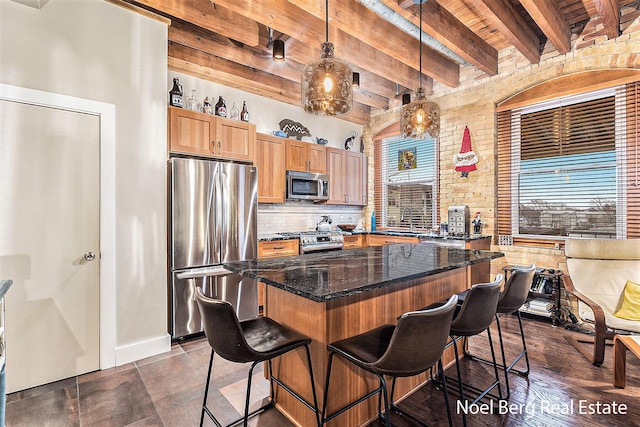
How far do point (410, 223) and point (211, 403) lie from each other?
4.15 m

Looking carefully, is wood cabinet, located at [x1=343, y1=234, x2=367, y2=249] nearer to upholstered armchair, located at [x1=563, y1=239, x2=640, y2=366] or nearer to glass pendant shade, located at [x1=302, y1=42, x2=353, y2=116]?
upholstered armchair, located at [x1=563, y1=239, x2=640, y2=366]

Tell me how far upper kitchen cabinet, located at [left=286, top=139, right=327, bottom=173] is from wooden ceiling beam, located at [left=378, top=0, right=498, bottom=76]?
82.6 inches

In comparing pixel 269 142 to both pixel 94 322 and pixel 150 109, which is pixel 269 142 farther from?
pixel 94 322

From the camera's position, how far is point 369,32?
3189 mm

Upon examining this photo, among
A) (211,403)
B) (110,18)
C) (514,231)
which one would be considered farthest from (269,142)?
(514,231)

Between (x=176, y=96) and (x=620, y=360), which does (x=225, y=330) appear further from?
(x=176, y=96)

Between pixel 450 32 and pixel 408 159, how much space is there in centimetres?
230

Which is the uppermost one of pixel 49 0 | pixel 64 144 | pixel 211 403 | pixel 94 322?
pixel 49 0

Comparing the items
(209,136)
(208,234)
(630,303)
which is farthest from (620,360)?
(209,136)

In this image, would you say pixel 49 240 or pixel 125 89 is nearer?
pixel 49 240

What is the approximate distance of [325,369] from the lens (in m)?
1.65

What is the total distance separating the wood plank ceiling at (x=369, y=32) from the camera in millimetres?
2846

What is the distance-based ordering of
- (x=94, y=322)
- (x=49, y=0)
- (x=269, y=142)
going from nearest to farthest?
(x=49, y=0) < (x=94, y=322) < (x=269, y=142)

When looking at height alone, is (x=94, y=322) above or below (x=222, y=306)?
below
